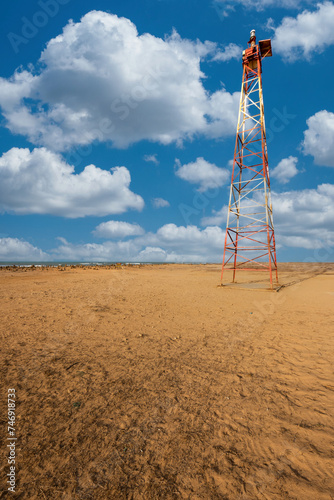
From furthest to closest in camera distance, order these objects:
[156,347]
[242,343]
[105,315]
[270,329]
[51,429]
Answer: [105,315] → [270,329] → [242,343] → [156,347] → [51,429]

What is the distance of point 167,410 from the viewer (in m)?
3.68

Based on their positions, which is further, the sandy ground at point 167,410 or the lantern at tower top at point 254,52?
the lantern at tower top at point 254,52

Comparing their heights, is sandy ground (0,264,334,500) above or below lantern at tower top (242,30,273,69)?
below

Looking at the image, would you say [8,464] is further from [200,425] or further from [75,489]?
[200,425]

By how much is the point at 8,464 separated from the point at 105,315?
610cm

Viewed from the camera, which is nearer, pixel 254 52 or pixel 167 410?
pixel 167 410

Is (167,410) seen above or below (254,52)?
below

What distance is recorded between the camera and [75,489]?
7.86 ft

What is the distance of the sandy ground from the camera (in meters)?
2.54

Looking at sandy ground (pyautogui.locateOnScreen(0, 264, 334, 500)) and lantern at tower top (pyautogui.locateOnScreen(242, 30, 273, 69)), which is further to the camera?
lantern at tower top (pyautogui.locateOnScreen(242, 30, 273, 69))

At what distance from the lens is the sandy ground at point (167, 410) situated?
2543 millimetres

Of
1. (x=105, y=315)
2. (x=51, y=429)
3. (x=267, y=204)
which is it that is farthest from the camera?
(x=267, y=204)

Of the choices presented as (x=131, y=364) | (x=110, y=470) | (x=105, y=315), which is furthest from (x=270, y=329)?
(x=110, y=470)

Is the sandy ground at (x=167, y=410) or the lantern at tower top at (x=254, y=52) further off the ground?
the lantern at tower top at (x=254, y=52)
